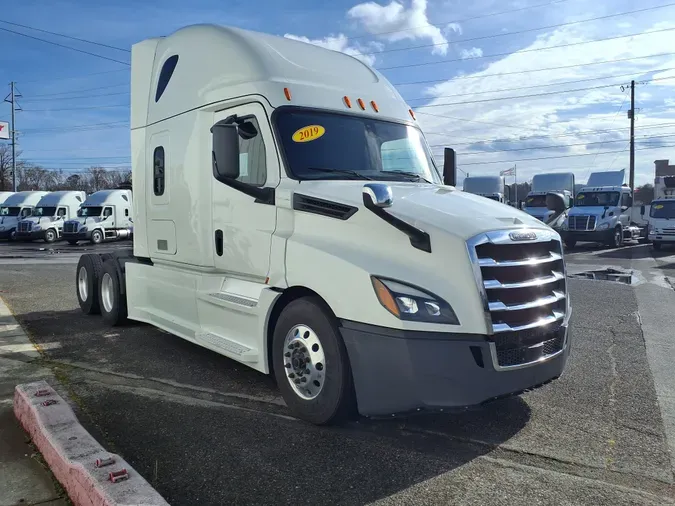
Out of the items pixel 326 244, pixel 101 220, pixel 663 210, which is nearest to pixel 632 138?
pixel 663 210

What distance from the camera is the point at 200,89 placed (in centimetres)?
583

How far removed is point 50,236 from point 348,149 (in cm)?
3254

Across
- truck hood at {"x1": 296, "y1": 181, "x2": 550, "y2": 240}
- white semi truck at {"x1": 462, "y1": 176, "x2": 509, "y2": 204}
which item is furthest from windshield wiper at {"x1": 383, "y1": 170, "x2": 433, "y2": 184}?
white semi truck at {"x1": 462, "y1": 176, "x2": 509, "y2": 204}

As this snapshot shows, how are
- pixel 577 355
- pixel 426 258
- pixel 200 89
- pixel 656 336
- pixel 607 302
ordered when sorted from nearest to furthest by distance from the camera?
1. pixel 426 258
2. pixel 200 89
3. pixel 577 355
4. pixel 656 336
5. pixel 607 302

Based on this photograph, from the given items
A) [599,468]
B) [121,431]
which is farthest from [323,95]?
[599,468]

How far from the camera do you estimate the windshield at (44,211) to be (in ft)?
110

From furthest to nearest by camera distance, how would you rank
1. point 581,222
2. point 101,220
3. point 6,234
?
point 6,234
point 101,220
point 581,222

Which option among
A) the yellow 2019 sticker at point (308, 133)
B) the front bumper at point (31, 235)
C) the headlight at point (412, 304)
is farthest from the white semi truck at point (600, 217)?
the front bumper at point (31, 235)

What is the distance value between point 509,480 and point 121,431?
9.36 feet

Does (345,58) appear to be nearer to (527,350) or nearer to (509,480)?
(527,350)

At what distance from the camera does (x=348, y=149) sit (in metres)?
5.14

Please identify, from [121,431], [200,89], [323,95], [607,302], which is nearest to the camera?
[121,431]

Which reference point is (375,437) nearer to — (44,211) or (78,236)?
(78,236)

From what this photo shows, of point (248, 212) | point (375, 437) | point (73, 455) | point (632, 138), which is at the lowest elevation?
point (375, 437)
